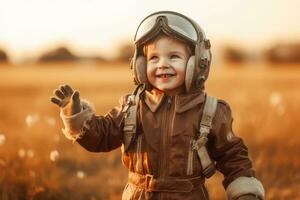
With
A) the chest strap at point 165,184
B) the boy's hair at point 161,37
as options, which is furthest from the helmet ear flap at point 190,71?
the chest strap at point 165,184

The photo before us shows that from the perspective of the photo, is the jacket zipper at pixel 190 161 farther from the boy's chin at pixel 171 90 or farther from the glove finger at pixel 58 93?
the glove finger at pixel 58 93

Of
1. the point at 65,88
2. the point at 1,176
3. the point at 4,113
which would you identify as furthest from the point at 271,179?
the point at 4,113

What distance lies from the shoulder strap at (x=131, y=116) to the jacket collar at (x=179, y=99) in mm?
74

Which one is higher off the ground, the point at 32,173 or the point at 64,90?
the point at 64,90

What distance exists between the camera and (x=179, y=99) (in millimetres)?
6051

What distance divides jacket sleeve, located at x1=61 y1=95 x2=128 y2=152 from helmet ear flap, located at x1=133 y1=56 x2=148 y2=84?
23 cm

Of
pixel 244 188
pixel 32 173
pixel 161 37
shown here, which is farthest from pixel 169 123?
pixel 32 173

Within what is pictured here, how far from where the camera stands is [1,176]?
800 cm

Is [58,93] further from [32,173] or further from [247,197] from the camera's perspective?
[32,173]

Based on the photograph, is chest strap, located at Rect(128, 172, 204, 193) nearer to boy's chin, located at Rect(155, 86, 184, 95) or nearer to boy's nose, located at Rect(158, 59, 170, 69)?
boy's chin, located at Rect(155, 86, 184, 95)

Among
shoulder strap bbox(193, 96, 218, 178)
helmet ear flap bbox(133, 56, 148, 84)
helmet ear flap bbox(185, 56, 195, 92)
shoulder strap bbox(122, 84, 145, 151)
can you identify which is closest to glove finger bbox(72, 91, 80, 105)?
shoulder strap bbox(122, 84, 145, 151)

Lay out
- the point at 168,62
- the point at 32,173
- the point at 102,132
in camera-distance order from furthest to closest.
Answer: the point at 32,173 < the point at 102,132 < the point at 168,62

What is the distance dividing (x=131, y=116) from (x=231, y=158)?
2.87 feet

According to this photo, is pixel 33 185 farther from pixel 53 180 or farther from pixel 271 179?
pixel 271 179
